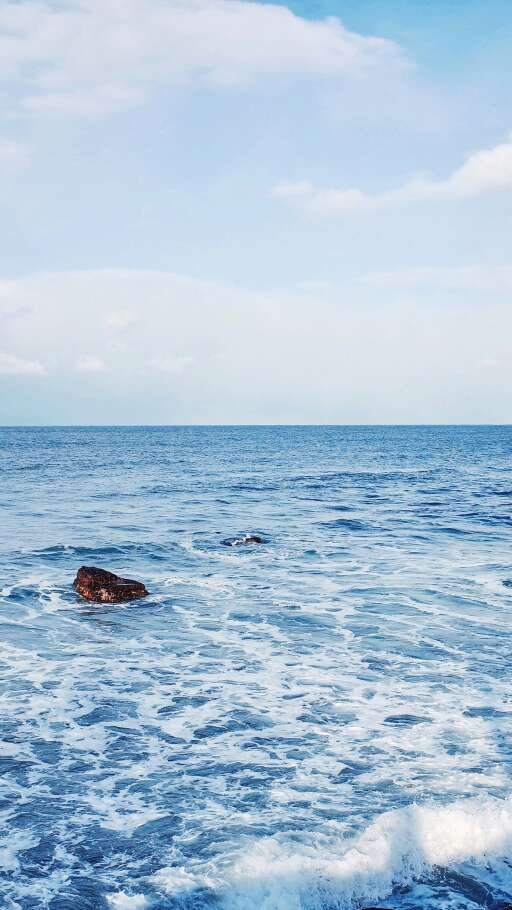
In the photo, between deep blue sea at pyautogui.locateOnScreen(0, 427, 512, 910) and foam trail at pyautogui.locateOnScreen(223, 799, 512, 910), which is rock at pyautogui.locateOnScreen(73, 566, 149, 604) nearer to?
deep blue sea at pyautogui.locateOnScreen(0, 427, 512, 910)

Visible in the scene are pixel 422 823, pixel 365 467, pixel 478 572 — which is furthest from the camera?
pixel 365 467

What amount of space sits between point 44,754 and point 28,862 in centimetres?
279

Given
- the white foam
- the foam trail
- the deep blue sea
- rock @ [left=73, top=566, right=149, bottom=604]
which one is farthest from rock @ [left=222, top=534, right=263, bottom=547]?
the white foam

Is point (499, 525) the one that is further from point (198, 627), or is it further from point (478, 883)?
point (478, 883)

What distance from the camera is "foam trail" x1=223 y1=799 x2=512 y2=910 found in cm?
805

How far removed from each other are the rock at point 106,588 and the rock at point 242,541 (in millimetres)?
8674

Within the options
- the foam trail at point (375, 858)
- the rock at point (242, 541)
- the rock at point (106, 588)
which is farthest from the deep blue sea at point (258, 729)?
the rock at point (242, 541)

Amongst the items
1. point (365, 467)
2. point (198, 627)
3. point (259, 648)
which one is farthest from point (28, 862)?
point (365, 467)

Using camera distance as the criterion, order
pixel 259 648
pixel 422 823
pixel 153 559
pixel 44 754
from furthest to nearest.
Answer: pixel 153 559 → pixel 259 648 → pixel 44 754 → pixel 422 823

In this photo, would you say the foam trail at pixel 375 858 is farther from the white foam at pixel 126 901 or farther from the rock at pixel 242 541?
the rock at pixel 242 541

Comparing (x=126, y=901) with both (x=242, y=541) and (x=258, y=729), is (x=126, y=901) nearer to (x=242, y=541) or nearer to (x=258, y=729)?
(x=258, y=729)

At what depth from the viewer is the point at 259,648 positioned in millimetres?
16688

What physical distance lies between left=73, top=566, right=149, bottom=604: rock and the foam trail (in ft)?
41.6

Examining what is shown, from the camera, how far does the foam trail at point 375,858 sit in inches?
317
